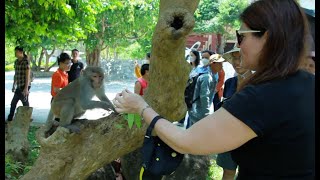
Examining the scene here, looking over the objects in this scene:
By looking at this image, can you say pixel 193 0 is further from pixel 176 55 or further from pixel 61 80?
pixel 61 80

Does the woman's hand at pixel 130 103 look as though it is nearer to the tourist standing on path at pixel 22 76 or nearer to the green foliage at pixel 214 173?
the green foliage at pixel 214 173

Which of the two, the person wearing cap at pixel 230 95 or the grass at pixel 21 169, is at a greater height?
the person wearing cap at pixel 230 95

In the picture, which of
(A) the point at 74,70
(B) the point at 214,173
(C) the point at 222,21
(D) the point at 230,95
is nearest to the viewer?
(D) the point at 230,95

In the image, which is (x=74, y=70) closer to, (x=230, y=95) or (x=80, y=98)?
(x=80, y=98)

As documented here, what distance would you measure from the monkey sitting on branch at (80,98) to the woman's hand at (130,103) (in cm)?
264

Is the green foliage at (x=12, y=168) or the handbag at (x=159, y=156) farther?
the green foliage at (x=12, y=168)

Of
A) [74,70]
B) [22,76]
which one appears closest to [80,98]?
[74,70]

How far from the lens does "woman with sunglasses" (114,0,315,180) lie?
1416 mm

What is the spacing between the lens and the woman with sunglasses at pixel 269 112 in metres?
1.42

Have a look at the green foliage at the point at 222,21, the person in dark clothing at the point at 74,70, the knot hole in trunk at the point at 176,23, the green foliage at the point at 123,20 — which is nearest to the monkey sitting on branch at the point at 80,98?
the knot hole in trunk at the point at 176,23

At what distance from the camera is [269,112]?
1409 mm

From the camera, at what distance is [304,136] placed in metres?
1.45

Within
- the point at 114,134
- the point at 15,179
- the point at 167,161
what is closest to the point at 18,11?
the point at 15,179

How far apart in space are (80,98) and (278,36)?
3.93 metres
